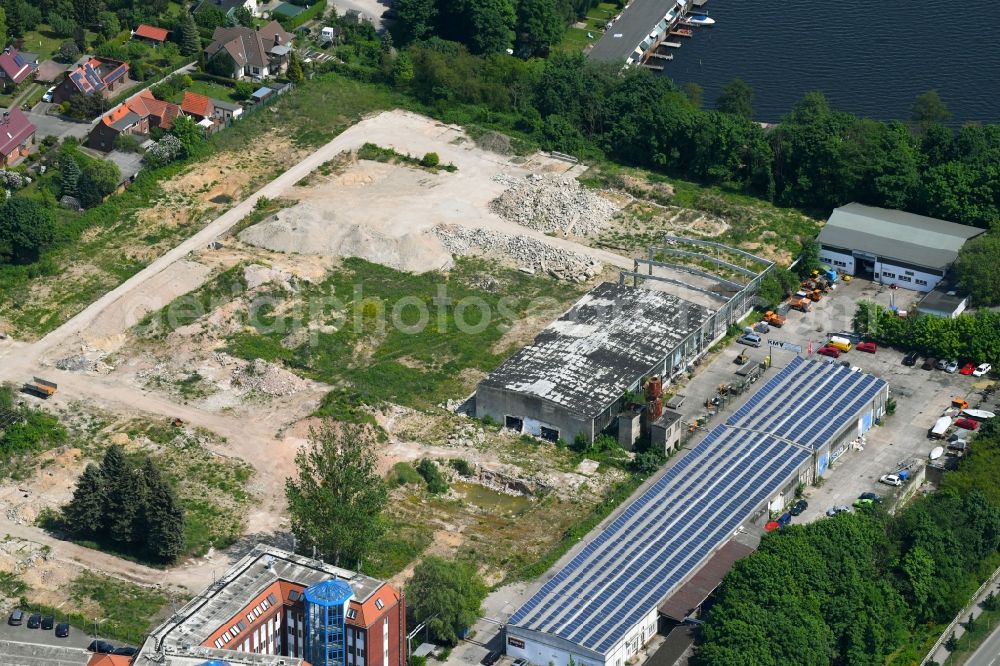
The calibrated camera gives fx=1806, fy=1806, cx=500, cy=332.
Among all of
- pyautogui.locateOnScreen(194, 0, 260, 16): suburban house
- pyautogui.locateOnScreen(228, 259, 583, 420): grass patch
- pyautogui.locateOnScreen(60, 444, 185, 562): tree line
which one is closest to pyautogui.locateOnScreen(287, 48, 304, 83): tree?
pyautogui.locateOnScreen(194, 0, 260, 16): suburban house

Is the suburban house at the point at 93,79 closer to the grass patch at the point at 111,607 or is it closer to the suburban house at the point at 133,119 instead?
the suburban house at the point at 133,119

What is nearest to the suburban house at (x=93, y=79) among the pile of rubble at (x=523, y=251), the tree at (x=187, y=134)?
the tree at (x=187, y=134)

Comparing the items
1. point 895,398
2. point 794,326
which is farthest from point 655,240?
point 895,398

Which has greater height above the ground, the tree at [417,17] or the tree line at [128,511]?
the tree at [417,17]

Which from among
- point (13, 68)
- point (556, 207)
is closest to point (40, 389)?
point (556, 207)

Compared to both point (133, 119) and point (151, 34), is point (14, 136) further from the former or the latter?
point (151, 34)

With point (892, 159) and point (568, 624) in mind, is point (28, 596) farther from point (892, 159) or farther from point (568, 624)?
point (892, 159)
